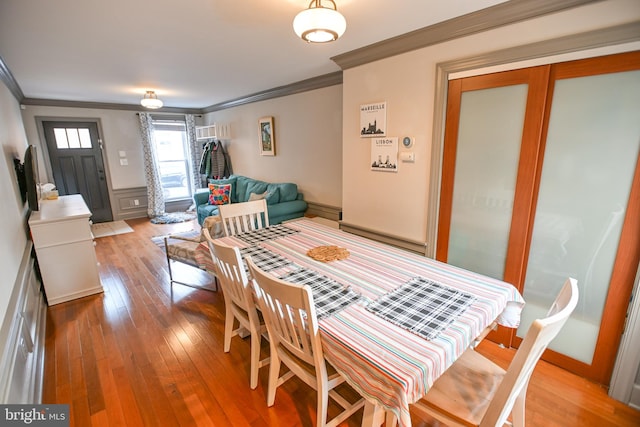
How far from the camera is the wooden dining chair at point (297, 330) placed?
1.13 meters

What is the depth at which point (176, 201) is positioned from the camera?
6625 millimetres

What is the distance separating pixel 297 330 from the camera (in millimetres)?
1285

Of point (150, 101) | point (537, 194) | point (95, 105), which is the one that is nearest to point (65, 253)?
point (150, 101)

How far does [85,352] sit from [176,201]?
4.93m

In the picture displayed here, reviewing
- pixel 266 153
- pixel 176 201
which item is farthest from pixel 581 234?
pixel 176 201

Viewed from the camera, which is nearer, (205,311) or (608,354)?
(608,354)

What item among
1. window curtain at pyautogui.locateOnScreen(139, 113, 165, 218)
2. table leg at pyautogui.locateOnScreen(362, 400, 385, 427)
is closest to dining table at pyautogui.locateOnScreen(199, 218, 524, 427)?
table leg at pyautogui.locateOnScreen(362, 400, 385, 427)

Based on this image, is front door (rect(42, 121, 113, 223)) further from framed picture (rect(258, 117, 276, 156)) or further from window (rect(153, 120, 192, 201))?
framed picture (rect(258, 117, 276, 156))

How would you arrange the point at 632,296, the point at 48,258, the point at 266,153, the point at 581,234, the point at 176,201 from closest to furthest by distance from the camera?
the point at 632,296
the point at 581,234
the point at 48,258
the point at 266,153
the point at 176,201

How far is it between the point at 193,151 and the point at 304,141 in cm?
373

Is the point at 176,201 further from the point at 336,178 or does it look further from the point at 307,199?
the point at 336,178

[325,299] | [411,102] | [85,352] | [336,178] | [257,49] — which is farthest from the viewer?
[336,178]

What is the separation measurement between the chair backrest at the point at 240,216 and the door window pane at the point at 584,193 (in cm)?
223

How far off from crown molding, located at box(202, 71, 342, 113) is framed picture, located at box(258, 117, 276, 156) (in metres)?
0.37
